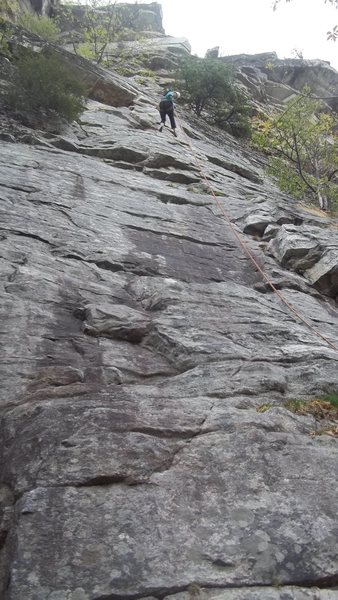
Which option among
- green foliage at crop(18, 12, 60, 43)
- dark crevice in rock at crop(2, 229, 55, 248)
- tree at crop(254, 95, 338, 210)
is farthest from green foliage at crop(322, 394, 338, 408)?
green foliage at crop(18, 12, 60, 43)

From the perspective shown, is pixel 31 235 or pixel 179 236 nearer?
pixel 31 235

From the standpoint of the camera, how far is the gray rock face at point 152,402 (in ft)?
11.4

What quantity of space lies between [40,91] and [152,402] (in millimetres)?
11883

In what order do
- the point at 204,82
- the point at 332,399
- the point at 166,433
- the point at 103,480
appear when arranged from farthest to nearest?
1. the point at 204,82
2. the point at 332,399
3. the point at 166,433
4. the point at 103,480

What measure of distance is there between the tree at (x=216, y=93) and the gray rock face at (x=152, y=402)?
15.4 m

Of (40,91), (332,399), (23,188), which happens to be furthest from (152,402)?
(40,91)

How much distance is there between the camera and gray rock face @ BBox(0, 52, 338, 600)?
11.4 feet

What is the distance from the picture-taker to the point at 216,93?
25062 mm

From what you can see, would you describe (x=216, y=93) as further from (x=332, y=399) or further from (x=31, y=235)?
(x=332, y=399)

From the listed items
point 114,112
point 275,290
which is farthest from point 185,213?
point 114,112

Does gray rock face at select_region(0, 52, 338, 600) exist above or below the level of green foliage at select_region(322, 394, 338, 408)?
below

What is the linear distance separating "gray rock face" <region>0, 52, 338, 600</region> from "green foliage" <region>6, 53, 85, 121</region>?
3.25 metres

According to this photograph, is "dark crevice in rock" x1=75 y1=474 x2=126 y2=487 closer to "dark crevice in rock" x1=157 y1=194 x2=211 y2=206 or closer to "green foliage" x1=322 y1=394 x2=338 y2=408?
"green foliage" x1=322 y1=394 x2=338 y2=408

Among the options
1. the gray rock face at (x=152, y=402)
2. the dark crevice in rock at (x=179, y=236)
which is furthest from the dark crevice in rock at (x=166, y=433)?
the dark crevice in rock at (x=179, y=236)
